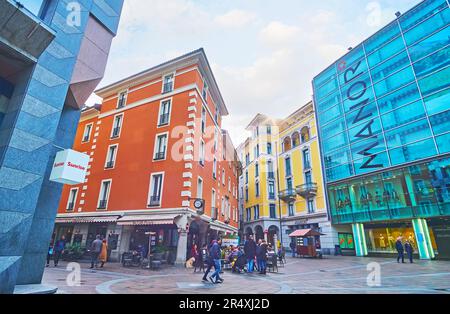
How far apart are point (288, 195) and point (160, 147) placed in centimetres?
2290

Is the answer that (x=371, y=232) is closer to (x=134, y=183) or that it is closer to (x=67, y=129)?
(x=134, y=183)

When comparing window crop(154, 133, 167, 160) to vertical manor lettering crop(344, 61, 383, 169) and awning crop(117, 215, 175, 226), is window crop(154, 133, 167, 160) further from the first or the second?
vertical manor lettering crop(344, 61, 383, 169)

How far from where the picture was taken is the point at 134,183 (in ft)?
55.1

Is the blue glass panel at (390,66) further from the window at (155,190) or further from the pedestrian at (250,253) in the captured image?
the window at (155,190)

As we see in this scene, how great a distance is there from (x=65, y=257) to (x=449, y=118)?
3168 centimetres

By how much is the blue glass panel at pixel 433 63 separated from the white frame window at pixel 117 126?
28000 millimetres

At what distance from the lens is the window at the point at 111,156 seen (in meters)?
18.6

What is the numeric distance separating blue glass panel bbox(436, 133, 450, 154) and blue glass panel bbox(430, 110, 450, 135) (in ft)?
1.48

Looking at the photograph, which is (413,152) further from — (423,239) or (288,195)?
(288,195)

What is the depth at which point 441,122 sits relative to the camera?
19797mm

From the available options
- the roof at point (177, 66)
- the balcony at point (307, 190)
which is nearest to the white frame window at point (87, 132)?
the roof at point (177, 66)

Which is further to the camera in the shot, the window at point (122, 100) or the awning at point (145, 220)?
the window at point (122, 100)
